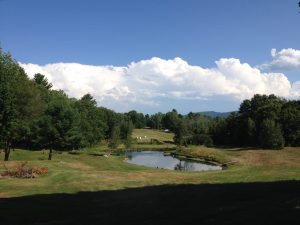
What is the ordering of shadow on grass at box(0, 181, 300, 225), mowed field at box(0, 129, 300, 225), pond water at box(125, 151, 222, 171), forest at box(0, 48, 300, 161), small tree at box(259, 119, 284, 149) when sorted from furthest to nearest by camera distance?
1. small tree at box(259, 119, 284, 149)
2. pond water at box(125, 151, 222, 171)
3. forest at box(0, 48, 300, 161)
4. mowed field at box(0, 129, 300, 225)
5. shadow on grass at box(0, 181, 300, 225)

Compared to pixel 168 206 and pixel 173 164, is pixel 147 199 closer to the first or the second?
pixel 168 206

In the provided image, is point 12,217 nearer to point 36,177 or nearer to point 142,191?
point 142,191

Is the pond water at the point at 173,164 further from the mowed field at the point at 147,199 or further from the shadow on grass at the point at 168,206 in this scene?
the shadow on grass at the point at 168,206

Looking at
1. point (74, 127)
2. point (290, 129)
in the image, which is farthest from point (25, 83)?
point (290, 129)

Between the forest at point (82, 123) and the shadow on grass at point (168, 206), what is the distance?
78.8 feet

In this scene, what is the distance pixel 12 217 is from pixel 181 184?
13508 millimetres

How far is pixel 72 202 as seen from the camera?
2598 centimetres

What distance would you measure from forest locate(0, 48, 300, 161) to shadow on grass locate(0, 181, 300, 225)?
2401 centimetres

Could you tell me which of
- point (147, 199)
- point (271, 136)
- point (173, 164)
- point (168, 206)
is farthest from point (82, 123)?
point (168, 206)

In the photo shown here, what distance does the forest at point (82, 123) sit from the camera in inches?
2133

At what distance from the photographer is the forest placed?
54172 millimetres

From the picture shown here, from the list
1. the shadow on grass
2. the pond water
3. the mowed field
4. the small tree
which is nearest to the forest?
the small tree

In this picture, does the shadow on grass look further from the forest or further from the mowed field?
the forest

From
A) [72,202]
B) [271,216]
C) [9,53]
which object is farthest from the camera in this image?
[9,53]
